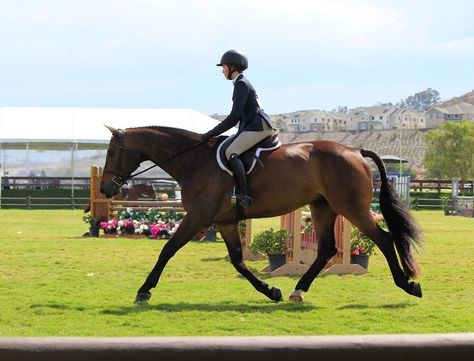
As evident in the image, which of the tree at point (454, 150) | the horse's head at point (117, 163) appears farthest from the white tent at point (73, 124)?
the tree at point (454, 150)

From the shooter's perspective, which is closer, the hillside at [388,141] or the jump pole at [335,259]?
the jump pole at [335,259]

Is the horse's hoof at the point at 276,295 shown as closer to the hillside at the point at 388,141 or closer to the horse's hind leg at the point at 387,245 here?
the horse's hind leg at the point at 387,245

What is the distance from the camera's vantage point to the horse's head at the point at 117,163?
8.74 metres

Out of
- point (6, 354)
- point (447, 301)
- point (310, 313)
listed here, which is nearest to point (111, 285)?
point (310, 313)

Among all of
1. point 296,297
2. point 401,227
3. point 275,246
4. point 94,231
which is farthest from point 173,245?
point 94,231

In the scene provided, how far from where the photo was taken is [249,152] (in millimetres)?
8305

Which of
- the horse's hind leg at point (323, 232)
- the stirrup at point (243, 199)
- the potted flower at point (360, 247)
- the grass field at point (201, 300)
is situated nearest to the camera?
the grass field at point (201, 300)

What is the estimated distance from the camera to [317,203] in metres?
8.70

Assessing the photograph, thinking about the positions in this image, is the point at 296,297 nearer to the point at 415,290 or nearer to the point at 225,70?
the point at 415,290

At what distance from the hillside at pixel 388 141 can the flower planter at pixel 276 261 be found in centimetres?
15063

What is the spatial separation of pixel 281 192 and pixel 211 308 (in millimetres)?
1415

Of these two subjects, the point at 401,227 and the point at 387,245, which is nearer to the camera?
the point at 387,245

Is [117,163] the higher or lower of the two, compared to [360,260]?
higher

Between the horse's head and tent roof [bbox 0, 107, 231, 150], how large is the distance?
91.0ft
